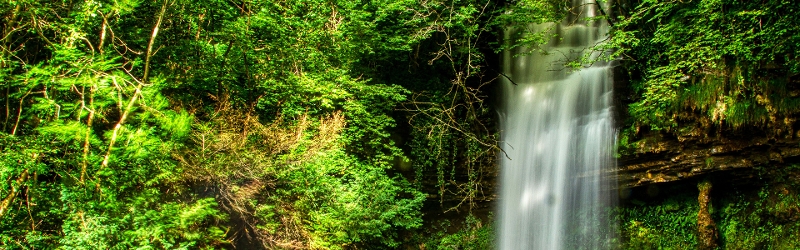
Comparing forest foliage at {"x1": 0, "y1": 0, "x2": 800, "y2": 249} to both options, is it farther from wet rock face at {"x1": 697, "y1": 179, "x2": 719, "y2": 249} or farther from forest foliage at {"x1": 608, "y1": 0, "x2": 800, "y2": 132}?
wet rock face at {"x1": 697, "y1": 179, "x2": 719, "y2": 249}

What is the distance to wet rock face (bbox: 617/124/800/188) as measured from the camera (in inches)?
276

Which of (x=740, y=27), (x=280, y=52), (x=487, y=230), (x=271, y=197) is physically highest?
(x=740, y=27)

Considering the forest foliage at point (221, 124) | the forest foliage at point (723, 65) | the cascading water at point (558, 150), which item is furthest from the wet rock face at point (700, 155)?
the forest foliage at point (221, 124)

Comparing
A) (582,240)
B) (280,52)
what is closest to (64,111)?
(280,52)

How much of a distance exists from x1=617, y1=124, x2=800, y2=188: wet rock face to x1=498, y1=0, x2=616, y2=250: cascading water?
1.56ft

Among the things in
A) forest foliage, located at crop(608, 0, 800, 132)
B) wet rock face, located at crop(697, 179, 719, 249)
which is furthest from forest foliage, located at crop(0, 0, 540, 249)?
wet rock face, located at crop(697, 179, 719, 249)

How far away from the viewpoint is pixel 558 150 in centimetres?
903

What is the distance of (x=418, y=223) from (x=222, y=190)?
3.64 meters

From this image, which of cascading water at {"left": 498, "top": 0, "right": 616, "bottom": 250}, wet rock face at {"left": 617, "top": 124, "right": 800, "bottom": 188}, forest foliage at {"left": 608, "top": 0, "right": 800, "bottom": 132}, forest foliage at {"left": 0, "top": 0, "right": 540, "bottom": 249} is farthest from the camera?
cascading water at {"left": 498, "top": 0, "right": 616, "bottom": 250}

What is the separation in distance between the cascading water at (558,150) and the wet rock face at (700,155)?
0.47 m

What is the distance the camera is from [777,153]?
6984 millimetres

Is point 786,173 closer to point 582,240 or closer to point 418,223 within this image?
point 582,240

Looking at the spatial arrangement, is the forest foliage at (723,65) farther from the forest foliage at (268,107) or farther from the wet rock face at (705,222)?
the wet rock face at (705,222)

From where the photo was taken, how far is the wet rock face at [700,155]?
7.02 m
